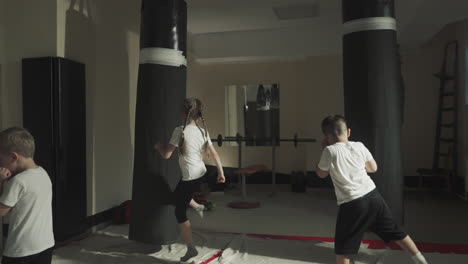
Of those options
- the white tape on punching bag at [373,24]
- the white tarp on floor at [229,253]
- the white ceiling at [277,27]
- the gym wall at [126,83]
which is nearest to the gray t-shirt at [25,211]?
the white tarp on floor at [229,253]

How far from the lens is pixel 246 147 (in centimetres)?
780

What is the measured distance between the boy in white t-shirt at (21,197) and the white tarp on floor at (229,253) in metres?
1.45

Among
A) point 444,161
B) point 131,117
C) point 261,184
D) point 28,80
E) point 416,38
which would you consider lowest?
point 261,184

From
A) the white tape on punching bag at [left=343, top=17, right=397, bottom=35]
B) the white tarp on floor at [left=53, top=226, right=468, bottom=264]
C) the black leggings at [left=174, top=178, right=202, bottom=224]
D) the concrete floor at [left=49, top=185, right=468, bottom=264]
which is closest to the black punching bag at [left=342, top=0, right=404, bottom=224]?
the white tape on punching bag at [left=343, top=17, right=397, bottom=35]

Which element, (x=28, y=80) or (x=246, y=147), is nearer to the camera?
(x=28, y=80)

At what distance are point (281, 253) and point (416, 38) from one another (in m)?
4.45

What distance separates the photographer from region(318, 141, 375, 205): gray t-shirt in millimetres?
2439

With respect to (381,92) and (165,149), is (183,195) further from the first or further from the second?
(381,92)

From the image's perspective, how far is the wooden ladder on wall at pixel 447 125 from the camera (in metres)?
6.13

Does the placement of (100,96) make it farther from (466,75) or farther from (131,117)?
(466,75)

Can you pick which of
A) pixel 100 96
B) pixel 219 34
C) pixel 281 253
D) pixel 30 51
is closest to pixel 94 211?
pixel 100 96

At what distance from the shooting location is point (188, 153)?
120 inches

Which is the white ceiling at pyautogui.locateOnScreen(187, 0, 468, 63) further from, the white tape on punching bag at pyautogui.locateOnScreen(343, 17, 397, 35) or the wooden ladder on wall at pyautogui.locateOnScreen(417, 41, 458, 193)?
the white tape on punching bag at pyautogui.locateOnScreen(343, 17, 397, 35)

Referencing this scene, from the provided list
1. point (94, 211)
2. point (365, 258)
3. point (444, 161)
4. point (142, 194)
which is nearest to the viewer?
point (365, 258)
